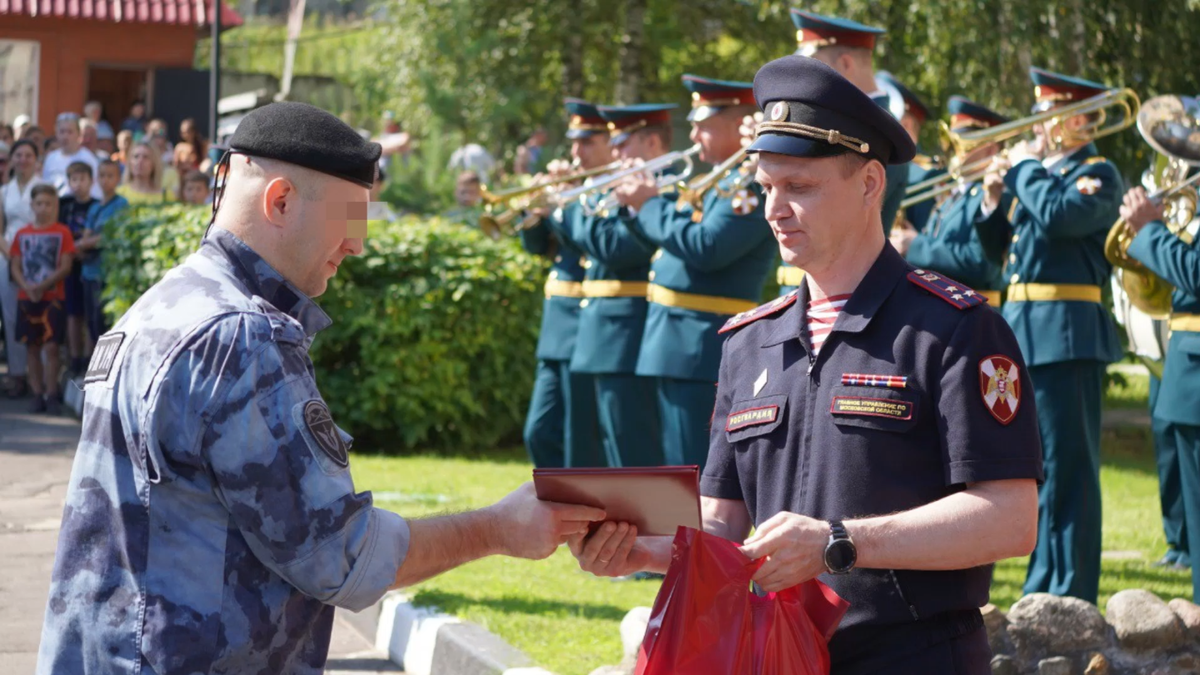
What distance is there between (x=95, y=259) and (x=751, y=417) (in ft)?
39.2

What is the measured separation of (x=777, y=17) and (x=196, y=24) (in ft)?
33.7

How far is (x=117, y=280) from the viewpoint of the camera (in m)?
12.6

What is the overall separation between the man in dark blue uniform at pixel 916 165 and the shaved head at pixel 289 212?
18.8ft

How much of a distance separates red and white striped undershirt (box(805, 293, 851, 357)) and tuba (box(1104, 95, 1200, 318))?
385 centimetres

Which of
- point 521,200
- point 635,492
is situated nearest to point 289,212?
point 635,492

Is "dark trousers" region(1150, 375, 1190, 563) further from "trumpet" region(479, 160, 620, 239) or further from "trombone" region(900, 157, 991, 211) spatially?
"trumpet" region(479, 160, 620, 239)

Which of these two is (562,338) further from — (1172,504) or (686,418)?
(1172,504)

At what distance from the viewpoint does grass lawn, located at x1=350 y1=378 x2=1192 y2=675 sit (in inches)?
238

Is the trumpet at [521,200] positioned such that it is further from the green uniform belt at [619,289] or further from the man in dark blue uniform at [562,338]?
the green uniform belt at [619,289]

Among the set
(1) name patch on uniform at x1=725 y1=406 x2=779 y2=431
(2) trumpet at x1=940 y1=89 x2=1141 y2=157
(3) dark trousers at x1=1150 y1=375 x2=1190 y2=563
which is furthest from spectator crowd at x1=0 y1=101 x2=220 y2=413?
(1) name patch on uniform at x1=725 y1=406 x2=779 y2=431

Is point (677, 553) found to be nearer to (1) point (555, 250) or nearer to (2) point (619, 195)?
(2) point (619, 195)

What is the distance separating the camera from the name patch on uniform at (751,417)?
2.98m

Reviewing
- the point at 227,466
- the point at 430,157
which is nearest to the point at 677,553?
the point at 227,466

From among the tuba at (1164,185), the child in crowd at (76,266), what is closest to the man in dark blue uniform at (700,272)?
the tuba at (1164,185)
